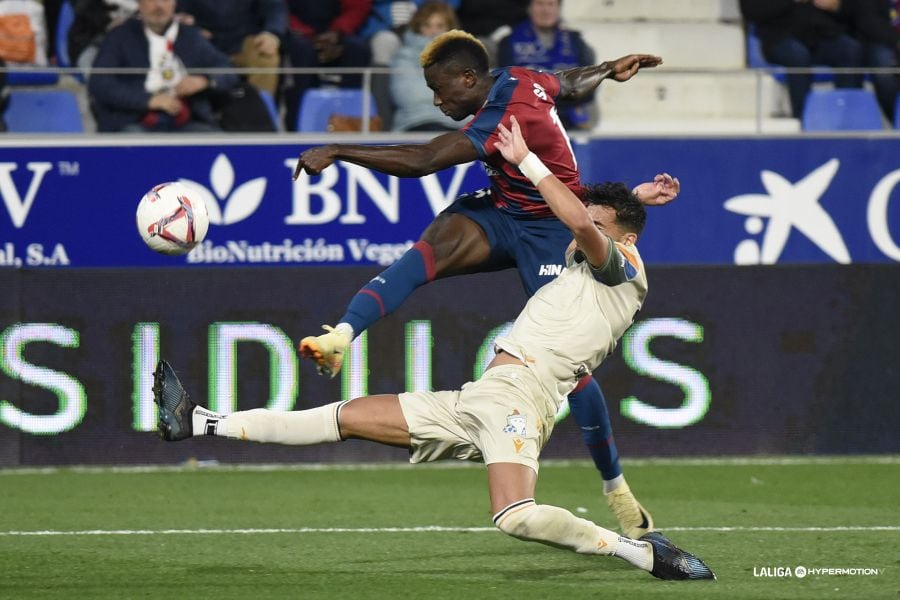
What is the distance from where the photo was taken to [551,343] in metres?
5.92

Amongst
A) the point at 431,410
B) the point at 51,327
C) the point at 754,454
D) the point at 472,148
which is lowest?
the point at 754,454

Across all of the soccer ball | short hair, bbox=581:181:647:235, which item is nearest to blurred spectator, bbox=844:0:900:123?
short hair, bbox=581:181:647:235

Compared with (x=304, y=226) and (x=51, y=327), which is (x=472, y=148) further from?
(x=304, y=226)

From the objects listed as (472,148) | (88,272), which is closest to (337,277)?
(88,272)

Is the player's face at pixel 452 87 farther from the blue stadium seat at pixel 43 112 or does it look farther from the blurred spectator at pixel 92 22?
the blurred spectator at pixel 92 22

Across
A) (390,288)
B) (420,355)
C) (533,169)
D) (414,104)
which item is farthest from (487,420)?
(414,104)

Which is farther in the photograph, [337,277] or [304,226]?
[304,226]

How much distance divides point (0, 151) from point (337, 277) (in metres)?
2.93

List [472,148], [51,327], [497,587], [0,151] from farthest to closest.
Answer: [0,151], [51,327], [472,148], [497,587]

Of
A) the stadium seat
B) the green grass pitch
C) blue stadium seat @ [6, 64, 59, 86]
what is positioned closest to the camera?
the green grass pitch

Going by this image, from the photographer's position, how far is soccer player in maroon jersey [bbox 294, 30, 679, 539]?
271 inches

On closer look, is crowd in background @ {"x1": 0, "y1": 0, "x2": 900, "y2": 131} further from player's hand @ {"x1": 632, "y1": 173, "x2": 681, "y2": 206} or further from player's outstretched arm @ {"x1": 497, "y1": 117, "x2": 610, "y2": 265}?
player's outstretched arm @ {"x1": 497, "y1": 117, "x2": 610, "y2": 265}

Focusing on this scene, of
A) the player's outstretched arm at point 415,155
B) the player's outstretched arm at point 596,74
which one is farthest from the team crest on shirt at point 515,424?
the player's outstretched arm at point 596,74

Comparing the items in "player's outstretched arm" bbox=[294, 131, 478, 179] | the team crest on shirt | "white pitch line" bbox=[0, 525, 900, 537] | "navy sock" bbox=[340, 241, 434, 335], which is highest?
"player's outstretched arm" bbox=[294, 131, 478, 179]
